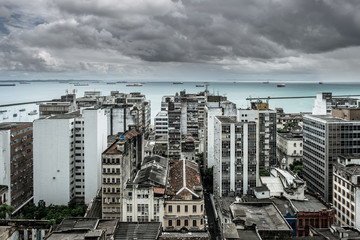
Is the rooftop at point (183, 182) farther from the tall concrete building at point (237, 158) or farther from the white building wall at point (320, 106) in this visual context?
the white building wall at point (320, 106)

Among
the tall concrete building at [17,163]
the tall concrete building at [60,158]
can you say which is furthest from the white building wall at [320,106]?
the tall concrete building at [17,163]

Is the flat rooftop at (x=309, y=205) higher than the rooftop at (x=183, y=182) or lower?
lower

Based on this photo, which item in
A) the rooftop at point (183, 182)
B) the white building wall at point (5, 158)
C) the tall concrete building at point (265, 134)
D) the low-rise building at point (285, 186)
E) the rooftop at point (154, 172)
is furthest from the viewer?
the tall concrete building at point (265, 134)

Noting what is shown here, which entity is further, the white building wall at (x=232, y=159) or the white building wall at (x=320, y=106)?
the white building wall at (x=320, y=106)

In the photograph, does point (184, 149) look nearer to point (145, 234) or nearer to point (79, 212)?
point (79, 212)

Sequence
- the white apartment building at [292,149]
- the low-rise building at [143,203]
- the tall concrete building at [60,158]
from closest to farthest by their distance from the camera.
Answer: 1. the low-rise building at [143,203]
2. the tall concrete building at [60,158]
3. the white apartment building at [292,149]

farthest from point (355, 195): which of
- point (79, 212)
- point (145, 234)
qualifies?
point (79, 212)

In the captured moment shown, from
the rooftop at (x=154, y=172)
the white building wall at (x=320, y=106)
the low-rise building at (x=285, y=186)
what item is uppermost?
the white building wall at (x=320, y=106)

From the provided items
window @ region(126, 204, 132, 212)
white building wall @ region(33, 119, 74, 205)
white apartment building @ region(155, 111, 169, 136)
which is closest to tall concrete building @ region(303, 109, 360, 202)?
window @ region(126, 204, 132, 212)
